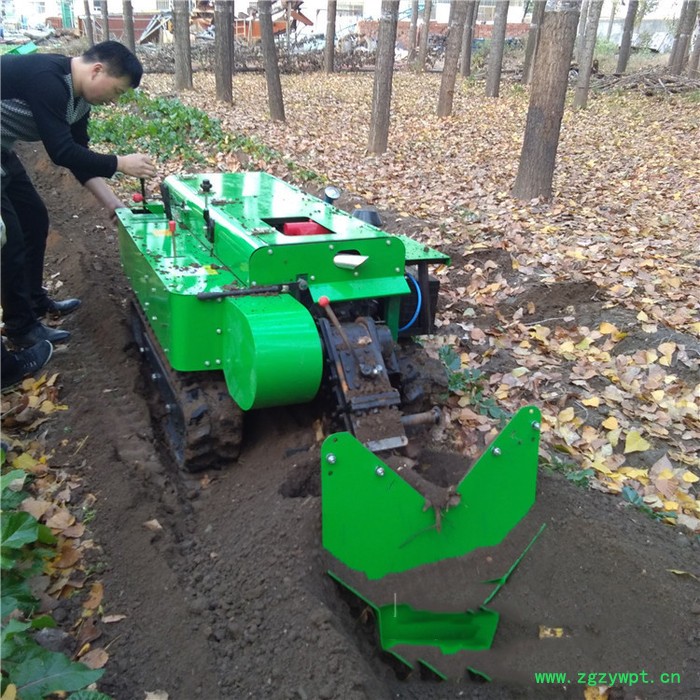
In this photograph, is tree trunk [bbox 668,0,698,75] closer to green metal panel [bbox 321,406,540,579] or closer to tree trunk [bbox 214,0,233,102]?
tree trunk [bbox 214,0,233,102]

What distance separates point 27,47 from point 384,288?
390 cm

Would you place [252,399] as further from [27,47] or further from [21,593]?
[27,47]

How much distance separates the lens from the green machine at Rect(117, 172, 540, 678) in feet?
9.29

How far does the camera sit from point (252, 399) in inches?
120

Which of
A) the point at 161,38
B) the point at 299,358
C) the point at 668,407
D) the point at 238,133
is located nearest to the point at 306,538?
the point at 299,358

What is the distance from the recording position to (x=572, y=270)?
5762 millimetres

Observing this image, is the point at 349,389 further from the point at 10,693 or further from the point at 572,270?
the point at 572,270

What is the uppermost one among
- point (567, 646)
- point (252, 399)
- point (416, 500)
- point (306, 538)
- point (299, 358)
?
point (299, 358)

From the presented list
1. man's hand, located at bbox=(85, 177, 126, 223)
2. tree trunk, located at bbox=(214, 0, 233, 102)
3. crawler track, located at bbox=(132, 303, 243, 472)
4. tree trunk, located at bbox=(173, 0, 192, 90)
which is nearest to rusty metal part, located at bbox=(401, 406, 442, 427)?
crawler track, located at bbox=(132, 303, 243, 472)

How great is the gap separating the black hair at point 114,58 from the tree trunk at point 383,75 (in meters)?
6.15

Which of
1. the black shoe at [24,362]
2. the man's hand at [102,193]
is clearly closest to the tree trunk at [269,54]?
the man's hand at [102,193]

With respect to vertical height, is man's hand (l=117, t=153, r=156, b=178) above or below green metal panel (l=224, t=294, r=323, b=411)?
above

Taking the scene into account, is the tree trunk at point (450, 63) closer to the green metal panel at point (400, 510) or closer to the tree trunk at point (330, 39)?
the tree trunk at point (330, 39)

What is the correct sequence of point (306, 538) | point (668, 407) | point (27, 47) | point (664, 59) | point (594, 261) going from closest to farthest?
point (306, 538), point (668, 407), point (27, 47), point (594, 261), point (664, 59)
